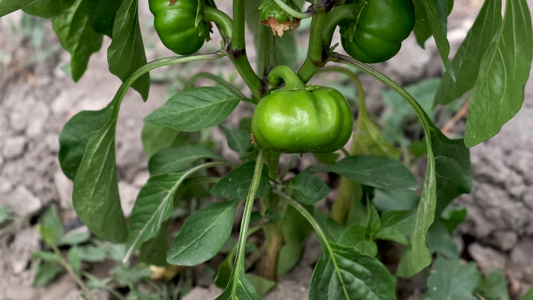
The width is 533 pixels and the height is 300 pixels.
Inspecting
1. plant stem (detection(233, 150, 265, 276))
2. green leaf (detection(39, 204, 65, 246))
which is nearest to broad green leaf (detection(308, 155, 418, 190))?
plant stem (detection(233, 150, 265, 276))

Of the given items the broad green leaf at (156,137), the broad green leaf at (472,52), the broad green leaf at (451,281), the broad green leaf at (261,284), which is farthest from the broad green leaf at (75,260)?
the broad green leaf at (472,52)

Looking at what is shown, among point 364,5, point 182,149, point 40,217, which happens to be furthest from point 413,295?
point 40,217

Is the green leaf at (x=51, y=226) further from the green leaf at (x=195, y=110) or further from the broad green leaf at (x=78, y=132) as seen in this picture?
the green leaf at (x=195, y=110)

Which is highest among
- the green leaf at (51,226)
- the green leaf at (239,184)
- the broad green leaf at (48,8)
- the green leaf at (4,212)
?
the broad green leaf at (48,8)

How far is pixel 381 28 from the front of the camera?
3.26 ft

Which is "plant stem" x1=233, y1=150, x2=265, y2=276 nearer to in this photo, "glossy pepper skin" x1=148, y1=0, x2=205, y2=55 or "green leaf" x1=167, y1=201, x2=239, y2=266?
"green leaf" x1=167, y1=201, x2=239, y2=266

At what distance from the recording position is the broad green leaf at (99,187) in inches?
45.9

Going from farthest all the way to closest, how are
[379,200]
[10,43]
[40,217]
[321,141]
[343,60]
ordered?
1. [10,43]
2. [40,217]
3. [379,200]
4. [343,60]
5. [321,141]

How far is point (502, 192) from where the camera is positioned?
1619 millimetres

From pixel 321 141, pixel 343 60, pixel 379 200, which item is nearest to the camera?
pixel 321 141

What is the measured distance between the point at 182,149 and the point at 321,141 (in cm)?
53

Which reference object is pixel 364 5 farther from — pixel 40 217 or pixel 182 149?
pixel 40 217

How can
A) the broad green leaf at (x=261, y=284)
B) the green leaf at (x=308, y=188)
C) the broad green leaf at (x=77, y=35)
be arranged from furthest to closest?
the broad green leaf at (x=261, y=284) → the broad green leaf at (x=77, y=35) → the green leaf at (x=308, y=188)

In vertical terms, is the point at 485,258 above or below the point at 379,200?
below
